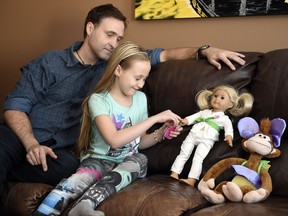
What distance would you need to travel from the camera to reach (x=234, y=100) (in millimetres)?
1688

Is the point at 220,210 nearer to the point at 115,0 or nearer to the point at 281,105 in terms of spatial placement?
the point at 281,105

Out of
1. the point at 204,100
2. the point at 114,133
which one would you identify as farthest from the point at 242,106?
the point at 114,133

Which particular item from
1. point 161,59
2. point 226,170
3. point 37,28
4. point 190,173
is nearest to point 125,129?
point 190,173

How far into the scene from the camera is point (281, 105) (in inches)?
64.7

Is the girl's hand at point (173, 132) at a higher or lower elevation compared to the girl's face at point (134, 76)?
lower

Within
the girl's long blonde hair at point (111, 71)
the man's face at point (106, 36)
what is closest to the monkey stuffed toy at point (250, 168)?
the girl's long blonde hair at point (111, 71)

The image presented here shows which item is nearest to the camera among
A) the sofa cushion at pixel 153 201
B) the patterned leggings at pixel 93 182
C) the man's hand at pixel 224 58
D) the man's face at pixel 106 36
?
the sofa cushion at pixel 153 201

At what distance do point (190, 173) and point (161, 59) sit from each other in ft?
2.27

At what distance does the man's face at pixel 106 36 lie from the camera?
2029 mm

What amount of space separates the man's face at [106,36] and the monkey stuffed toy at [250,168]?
2.67ft

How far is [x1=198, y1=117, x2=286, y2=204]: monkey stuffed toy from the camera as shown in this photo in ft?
4.58

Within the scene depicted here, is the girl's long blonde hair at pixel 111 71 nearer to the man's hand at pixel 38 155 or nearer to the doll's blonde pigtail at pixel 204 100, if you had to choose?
the man's hand at pixel 38 155

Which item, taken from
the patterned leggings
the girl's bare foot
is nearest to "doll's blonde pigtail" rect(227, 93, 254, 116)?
the girl's bare foot

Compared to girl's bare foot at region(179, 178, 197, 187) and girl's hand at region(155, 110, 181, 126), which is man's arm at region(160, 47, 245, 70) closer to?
girl's hand at region(155, 110, 181, 126)
